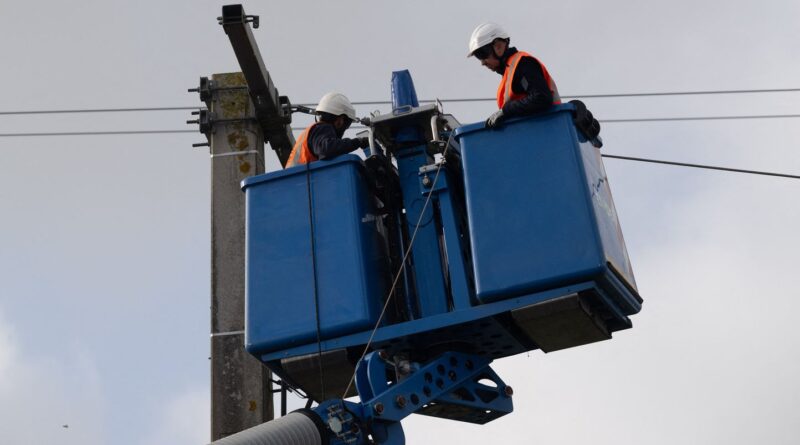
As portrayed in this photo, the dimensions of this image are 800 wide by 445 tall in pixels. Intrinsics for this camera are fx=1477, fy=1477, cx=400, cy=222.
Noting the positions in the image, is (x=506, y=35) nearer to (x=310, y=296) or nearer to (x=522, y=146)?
(x=522, y=146)

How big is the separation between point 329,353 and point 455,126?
180cm

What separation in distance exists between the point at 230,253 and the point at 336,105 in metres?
1.46

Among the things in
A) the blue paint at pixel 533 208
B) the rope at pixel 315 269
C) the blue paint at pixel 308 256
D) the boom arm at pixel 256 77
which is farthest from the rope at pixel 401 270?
A: the boom arm at pixel 256 77

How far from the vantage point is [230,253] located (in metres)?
10.5

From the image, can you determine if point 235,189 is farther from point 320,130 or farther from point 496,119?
point 496,119

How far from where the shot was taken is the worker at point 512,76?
351 inches

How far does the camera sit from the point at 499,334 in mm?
9109

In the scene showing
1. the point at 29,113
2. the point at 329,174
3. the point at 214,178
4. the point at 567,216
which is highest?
the point at 29,113

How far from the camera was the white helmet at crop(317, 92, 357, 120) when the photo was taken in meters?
9.82

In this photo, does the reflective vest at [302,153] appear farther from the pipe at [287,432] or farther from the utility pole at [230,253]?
the pipe at [287,432]

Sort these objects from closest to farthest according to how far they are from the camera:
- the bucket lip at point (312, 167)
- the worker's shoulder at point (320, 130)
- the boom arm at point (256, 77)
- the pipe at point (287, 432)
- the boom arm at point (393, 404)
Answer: the pipe at point (287, 432) → the boom arm at point (393, 404) → the bucket lip at point (312, 167) → the worker's shoulder at point (320, 130) → the boom arm at point (256, 77)

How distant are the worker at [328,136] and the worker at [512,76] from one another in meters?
0.93

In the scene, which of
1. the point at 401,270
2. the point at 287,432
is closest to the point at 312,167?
the point at 401,270

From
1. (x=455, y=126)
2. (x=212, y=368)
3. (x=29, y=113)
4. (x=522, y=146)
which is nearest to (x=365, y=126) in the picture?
(x=455, y=126)
